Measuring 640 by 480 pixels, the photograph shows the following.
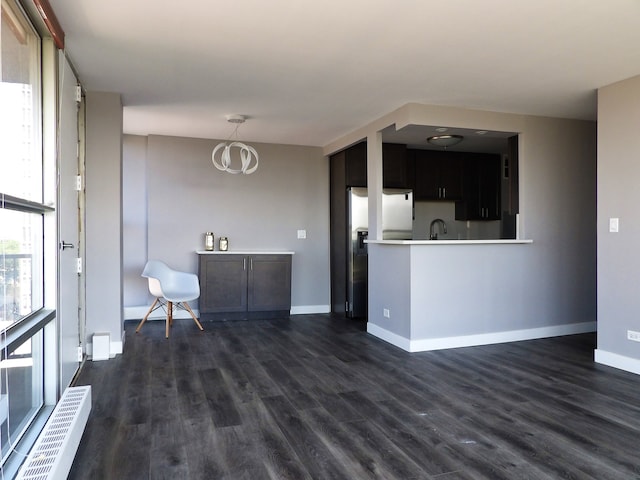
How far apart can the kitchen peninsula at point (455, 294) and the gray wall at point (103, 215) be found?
2581mm

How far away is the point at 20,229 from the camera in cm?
231

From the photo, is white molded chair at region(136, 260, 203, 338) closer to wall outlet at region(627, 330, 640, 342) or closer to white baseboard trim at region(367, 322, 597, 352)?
white baseboard trim at region(367, 322, 597, 352)

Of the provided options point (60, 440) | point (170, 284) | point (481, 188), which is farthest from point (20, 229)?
point (481, 188)

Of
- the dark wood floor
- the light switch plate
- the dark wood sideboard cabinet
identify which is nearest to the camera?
the dark wood floor

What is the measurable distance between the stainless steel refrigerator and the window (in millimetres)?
3738

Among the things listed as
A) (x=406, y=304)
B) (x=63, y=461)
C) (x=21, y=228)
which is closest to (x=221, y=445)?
(x=63, y=461)

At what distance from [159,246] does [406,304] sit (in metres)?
3.24

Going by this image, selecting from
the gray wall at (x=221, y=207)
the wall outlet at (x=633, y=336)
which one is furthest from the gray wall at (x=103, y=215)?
the wall outlet at (x=633, y=336)

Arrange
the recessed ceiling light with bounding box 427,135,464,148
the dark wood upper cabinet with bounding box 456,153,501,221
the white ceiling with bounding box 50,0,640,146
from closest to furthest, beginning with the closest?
1. the white ceiling with bounding box 50,0,640,146
2. the recessed ceiling light with bounding box 427,135,464,148
3. the dark wood upper cabinet with bounding box 456,153,501,221

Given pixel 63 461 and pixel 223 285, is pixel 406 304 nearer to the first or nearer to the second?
pixel 223 285

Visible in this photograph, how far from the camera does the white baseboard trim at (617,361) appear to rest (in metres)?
3.61

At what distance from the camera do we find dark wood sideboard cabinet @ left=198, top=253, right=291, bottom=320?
5.63 metres

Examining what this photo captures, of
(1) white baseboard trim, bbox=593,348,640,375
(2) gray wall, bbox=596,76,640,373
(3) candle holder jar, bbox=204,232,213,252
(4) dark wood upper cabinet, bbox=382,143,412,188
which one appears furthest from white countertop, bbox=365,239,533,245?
(3) candle holder jar, bbox=204,232,213,252

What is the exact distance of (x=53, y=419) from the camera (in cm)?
222
